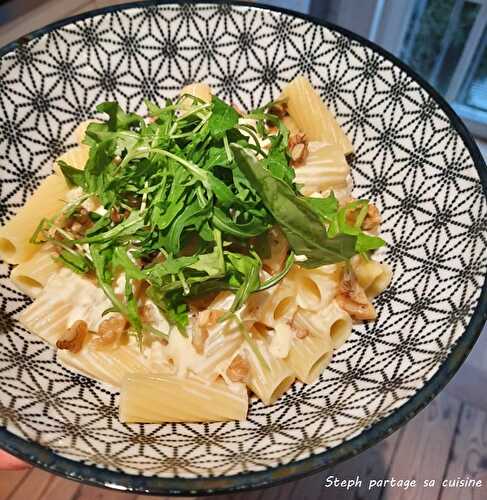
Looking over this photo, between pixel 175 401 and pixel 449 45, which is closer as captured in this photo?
pixel 175 401

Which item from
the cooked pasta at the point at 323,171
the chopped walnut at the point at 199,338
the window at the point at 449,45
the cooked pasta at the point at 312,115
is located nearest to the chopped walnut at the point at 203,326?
the chopped walnut at the point at 199,338

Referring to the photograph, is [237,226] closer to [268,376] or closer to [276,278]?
[276,278]

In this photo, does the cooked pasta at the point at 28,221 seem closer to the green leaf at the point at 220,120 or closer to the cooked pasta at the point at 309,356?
the green leaf at the point at 220,120

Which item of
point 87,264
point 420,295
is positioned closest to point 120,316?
point 87,264

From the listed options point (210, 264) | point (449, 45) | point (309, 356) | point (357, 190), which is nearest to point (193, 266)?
point (210, 264)

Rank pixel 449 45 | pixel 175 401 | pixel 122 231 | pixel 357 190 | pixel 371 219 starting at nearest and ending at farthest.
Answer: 1. pixel 175 401
2. pixel 122 231
3. pixel 371 219
4. pixel 357 190
5. pixel 449 45

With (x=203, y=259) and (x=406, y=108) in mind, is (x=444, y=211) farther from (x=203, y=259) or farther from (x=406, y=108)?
(x=203, y=259)
